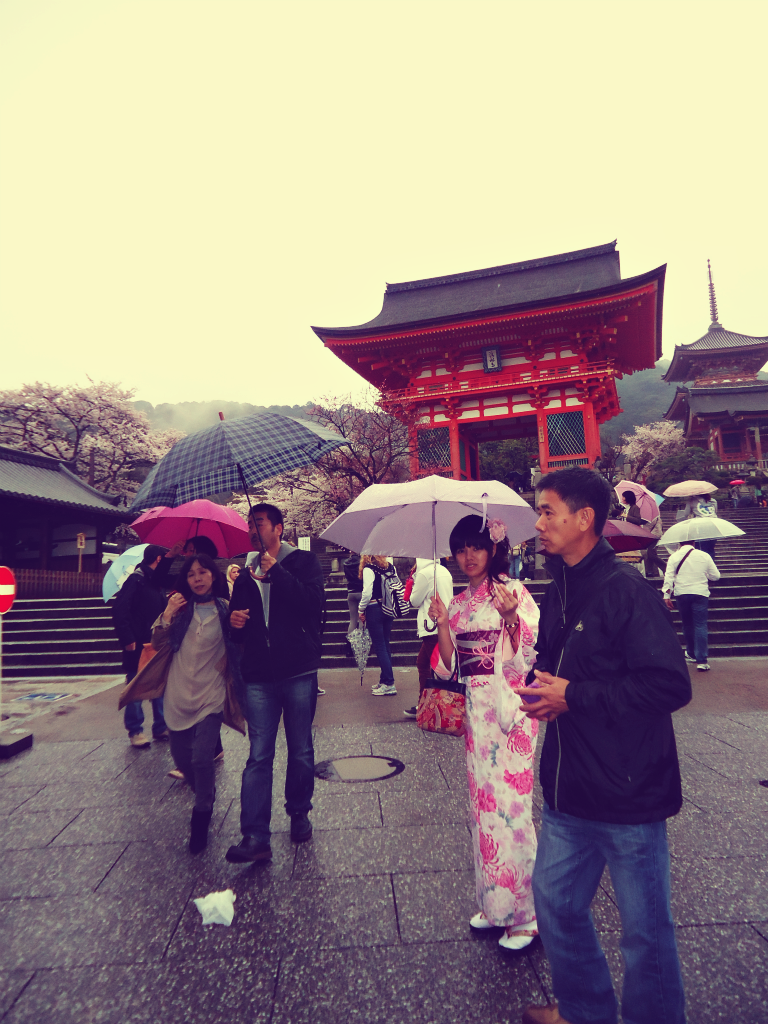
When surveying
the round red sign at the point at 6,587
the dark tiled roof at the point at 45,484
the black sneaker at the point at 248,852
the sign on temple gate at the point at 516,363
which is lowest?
the black sneaker at the point at 248,852

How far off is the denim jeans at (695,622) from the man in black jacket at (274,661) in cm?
583

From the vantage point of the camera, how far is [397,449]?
2203cm

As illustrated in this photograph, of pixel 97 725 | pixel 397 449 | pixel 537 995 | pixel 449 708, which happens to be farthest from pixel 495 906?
pixel 397 449

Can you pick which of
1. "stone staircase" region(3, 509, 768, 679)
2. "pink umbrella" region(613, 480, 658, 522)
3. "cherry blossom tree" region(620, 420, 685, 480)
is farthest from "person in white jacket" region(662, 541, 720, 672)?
"cherry blossom tree" region(620, 420, 685, 480)

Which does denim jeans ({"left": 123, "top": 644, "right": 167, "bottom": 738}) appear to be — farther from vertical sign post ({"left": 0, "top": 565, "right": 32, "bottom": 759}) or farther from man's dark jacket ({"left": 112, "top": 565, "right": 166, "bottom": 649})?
vertical sign post ({"left": 0, "top": 565, "right": 32, "bottom": 759})

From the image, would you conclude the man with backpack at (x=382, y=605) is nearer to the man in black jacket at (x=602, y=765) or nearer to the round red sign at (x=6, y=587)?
the round red sign at (x=6, y=587)

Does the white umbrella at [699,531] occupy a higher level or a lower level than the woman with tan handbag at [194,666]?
higher

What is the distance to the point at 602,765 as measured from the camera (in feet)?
5.42

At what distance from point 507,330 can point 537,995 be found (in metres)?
17.5

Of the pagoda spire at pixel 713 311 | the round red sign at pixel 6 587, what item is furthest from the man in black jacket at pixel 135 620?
the pagoda spire at pixel 713 311

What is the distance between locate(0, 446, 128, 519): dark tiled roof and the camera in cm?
1823

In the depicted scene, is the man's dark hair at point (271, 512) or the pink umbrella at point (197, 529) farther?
the pink umbrella at point (197, 529)

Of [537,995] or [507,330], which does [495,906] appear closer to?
[537,995]

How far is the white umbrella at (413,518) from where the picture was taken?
330 cm
